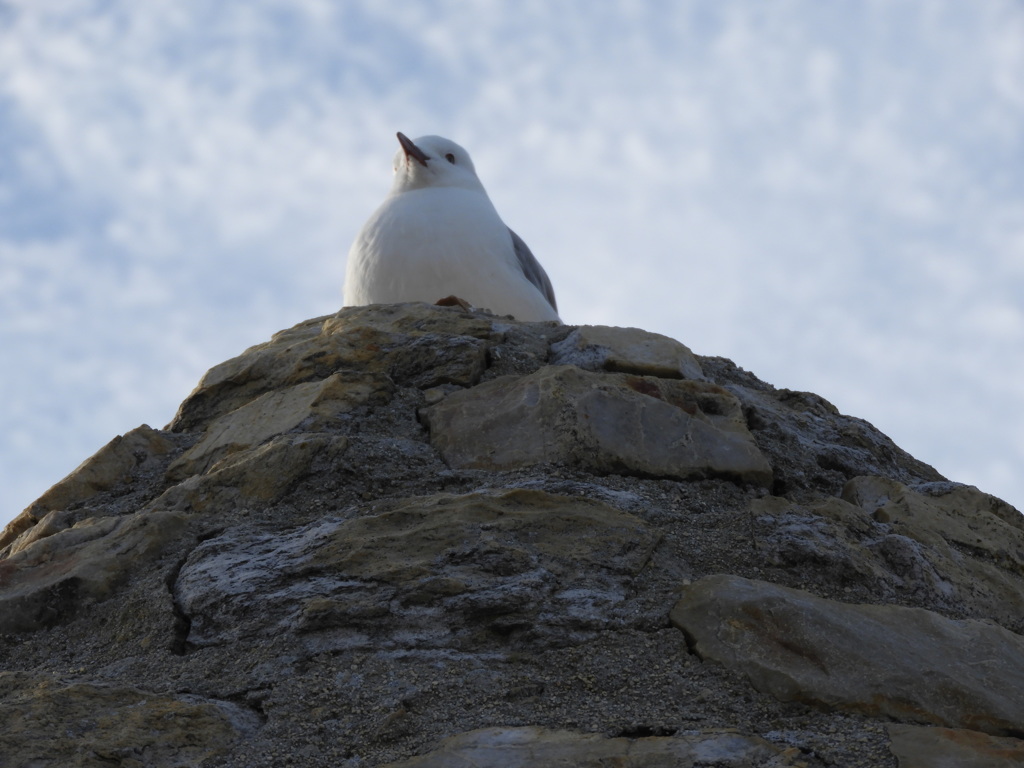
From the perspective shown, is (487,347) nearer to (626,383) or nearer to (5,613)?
(626,383)

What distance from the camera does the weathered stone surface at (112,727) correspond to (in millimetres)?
2166

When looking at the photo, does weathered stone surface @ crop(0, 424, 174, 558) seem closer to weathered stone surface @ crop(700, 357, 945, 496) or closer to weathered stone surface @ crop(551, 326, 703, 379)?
weathered stone surface @ crop(551, 326, 703, 379)

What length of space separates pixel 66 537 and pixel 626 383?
5.19 ft

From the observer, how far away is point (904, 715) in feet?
7.41

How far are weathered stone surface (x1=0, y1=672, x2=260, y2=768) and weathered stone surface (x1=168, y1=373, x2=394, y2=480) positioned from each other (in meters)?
1.12

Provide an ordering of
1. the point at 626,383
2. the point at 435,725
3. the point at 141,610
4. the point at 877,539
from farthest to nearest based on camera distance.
Result: the point at 626,383 < the point at 877,539 < the point at 141,610 < the point at 435,725

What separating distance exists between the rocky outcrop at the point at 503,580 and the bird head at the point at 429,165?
3.25 meters

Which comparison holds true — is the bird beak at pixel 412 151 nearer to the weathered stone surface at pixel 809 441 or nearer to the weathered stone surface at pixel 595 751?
the weathered stone surface at pixel 809 441

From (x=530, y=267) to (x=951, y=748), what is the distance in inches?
181

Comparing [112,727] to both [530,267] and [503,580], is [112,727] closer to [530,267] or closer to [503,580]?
[503,580]

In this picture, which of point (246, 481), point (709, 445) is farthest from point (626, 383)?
point (246, 481)

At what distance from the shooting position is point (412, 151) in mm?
7016

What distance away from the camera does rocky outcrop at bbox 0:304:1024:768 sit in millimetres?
2193

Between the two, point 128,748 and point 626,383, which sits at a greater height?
point 626,383
